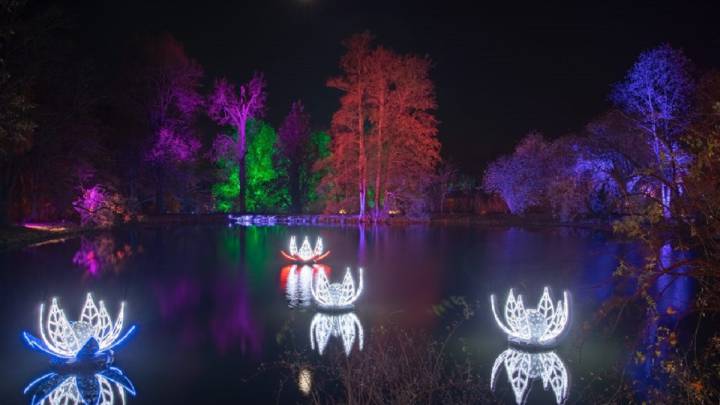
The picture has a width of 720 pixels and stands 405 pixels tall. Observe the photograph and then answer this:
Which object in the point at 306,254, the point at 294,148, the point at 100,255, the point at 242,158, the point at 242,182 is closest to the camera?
the point at 306,254

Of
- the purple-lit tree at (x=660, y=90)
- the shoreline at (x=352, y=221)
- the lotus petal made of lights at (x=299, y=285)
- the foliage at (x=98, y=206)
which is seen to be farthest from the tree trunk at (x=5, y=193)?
the purple-lit tree at (x=660, y=90)

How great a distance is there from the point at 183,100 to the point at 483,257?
83.3 ft

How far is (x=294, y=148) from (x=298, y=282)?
34.8m

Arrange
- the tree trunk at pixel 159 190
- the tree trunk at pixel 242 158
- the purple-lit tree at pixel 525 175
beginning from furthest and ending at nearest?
1. the tree trunk at pixel 242 158
2. the purple-lit tree at pixel 525 175
3. the tree trunk at pixel 159 190

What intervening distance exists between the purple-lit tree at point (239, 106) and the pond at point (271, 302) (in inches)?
751

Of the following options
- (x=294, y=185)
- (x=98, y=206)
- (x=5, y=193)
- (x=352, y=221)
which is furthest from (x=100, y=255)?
(x=294, y=185)

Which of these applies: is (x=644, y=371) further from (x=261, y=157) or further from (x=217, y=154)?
(x=261, y=157)

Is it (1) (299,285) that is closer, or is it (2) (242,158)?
(1) (299,285)

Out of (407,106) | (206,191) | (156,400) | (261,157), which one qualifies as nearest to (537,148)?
(407,106)

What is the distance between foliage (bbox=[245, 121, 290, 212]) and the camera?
46406 millimetres

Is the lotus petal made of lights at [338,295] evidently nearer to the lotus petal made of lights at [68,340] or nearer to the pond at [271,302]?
the pond at [271,302]

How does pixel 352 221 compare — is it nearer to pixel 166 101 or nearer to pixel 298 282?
pixel 166 101

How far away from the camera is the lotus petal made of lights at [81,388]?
7.01 meters

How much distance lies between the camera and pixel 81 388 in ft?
24.1
